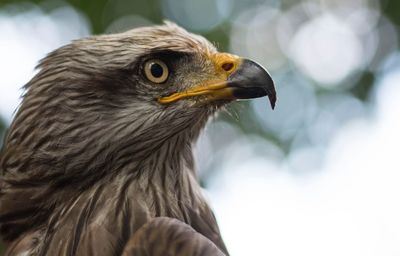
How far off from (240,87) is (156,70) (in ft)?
1.24

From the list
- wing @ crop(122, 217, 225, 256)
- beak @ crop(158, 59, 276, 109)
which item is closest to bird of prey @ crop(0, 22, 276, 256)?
beak @ crop(158, 59, 276, 109)

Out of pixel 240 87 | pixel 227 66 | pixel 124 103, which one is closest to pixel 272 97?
pixel 240 87

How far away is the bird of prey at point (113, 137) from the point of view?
4.08m

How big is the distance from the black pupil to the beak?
4.3 inches

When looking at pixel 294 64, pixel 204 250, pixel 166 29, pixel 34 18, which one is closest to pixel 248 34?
pixel 294 64

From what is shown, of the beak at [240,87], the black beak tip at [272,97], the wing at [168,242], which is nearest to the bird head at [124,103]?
the beak at [240,87]

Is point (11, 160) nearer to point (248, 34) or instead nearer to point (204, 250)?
point (204, 250)

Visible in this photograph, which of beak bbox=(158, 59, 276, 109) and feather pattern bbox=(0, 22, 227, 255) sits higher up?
beak bbox=(158, 59, 276, 109)

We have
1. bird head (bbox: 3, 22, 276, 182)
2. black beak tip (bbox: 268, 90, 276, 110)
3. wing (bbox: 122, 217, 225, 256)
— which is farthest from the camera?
bird head (bbox: 3, 22, 276, 182)

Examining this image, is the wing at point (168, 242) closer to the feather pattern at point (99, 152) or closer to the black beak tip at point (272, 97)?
the feather pattern at point (99, 152)

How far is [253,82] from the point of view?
13.3 ft

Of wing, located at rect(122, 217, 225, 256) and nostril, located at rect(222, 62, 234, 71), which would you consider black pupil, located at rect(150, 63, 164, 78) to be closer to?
nostril, located at rect(222, 62, 234, 71)

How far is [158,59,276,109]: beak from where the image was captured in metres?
4.03

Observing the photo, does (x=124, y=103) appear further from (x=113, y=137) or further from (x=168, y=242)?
(x=168, y=242)
